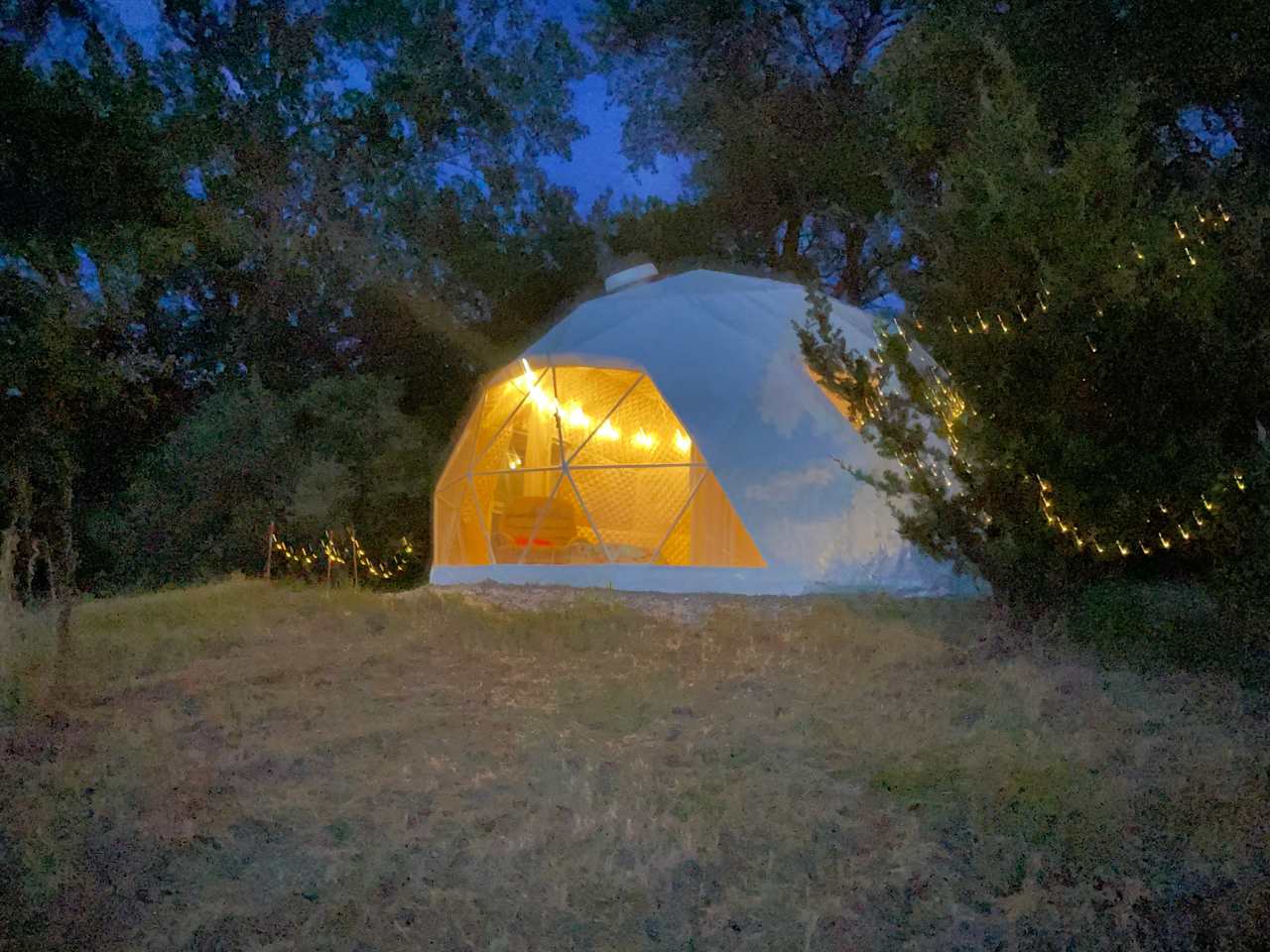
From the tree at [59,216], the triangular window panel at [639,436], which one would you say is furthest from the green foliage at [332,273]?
the tree at [59,216]

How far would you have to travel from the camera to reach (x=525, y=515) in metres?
11.2

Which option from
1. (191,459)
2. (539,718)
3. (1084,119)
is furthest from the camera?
(191,459)

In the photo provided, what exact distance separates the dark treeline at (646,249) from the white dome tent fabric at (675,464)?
963 millimetres

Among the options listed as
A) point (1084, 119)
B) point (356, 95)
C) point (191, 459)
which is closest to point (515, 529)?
point (191, 459)

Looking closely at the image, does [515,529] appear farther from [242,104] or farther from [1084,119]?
[242,104]

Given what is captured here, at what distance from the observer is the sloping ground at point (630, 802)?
2.57 meters

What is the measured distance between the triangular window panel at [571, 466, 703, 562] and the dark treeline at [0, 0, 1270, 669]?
7.54 feet

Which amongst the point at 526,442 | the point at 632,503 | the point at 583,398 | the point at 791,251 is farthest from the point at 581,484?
the point at 791,251

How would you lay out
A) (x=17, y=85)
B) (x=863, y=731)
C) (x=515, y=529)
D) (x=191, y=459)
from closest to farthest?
(x=863, y=731) < (x=17, y=85) < (x=515, y=529) < (x=191, y=459)

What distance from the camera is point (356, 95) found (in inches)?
647

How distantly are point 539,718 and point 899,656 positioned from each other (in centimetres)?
235

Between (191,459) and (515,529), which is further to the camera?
(191,459)

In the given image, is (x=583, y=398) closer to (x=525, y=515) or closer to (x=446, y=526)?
(x=525, y=515)

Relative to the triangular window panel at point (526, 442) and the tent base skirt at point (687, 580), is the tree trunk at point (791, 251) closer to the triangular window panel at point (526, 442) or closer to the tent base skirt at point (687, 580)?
the triangular window panel at point (526, 442)
